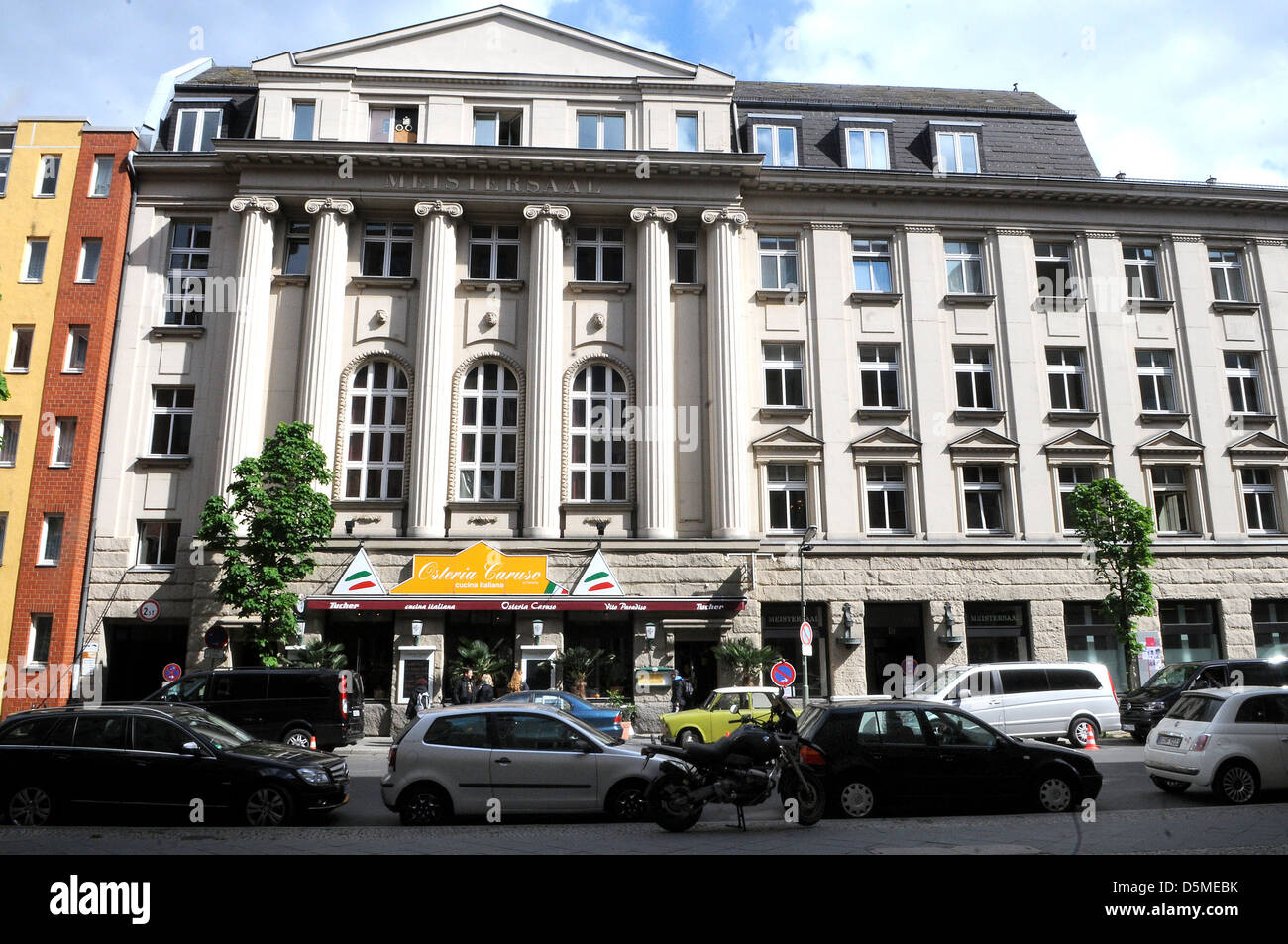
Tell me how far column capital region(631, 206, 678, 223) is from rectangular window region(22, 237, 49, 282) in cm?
2008

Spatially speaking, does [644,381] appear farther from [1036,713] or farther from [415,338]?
[1036,713]

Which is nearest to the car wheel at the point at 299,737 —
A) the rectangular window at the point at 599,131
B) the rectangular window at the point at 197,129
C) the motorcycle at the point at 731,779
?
the motorcycle at the point at 731,779

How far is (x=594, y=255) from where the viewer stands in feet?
95.1

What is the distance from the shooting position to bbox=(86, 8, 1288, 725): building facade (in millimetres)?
25891

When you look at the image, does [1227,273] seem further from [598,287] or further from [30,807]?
[30,807]

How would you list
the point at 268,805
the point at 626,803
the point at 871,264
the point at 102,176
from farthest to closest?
the point at 871,264
the point at 102,176
the point at 626,803
the point at 268,805

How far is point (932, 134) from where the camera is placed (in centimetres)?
3069

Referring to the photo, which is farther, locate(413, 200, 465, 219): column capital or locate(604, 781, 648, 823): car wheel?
locate(413, 200, 465, 219): column capital

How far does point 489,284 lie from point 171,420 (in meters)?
11.2

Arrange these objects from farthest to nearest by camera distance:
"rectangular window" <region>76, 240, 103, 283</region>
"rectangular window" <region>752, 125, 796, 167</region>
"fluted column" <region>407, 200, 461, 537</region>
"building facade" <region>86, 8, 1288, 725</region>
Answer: "rectangular window" <region>752, 125, 796, 167</region>
"rectangular window" <region>76, 240, 103, 283</region>
"fluted column" <region>407, 200, 461, 537</region>
"building facade" <region>86, 8, 1288, 725</region>

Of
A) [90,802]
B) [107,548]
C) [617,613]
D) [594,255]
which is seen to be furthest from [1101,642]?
[107,548]

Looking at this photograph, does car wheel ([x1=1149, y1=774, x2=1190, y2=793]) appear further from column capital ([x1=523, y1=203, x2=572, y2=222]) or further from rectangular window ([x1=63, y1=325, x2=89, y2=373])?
rectangular window ([x1=63, y1=325, x2=89, y2=373])

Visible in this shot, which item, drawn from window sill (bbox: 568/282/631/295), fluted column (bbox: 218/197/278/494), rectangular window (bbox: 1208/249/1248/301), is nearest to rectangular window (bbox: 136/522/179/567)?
fluted column (bbox: 218/197/278/494)

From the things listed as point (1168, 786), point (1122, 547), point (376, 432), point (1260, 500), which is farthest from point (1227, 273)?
point (376, 432)
